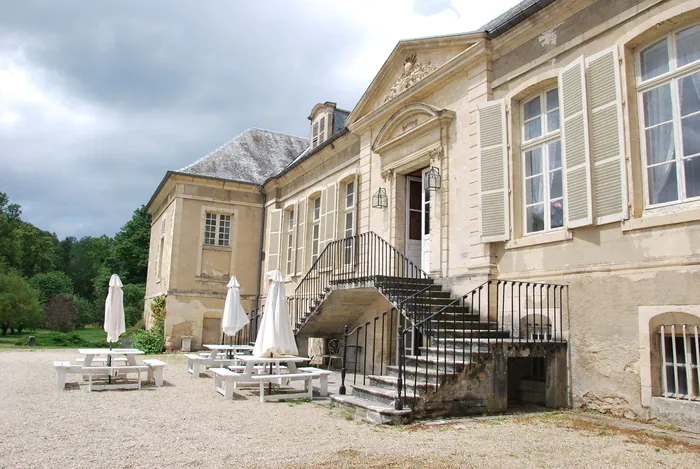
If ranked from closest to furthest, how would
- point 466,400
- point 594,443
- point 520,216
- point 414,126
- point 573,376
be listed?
point 594,443 < point 466,400 < point 573,376 < point 520,216 < point 414,126

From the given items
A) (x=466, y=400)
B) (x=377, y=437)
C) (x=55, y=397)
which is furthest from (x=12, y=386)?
(x=466, y=400)

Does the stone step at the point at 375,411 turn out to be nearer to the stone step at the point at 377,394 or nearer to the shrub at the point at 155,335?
the stone step at the point at 377,394

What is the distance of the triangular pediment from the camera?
31.8 feet

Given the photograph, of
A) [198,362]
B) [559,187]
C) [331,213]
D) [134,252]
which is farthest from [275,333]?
[134,252]

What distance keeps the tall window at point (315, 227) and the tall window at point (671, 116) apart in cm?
890

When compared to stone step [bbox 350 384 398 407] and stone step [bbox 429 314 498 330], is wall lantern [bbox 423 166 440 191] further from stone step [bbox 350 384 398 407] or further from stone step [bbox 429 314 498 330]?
stone step [bbox 350 384 398 407]

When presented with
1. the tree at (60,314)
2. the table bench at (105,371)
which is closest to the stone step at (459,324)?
the table bench at (105,371)

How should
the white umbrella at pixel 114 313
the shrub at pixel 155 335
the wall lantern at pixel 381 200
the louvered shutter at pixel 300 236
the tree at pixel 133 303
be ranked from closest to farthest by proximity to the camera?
the white umbrella at pixel 114 313, the wall lantern at pixel 381 200, the louvered shutter at pixel 300 236, the shrub at pixel 155 335, the tree at pixel 133 303

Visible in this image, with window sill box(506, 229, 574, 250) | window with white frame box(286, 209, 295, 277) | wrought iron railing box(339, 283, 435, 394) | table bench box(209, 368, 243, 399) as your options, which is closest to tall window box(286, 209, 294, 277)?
window with white frame box(286, 209, 295, 277)

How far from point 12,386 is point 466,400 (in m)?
6.58

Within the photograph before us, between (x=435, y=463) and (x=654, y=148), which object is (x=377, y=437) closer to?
(x=435, y=463)

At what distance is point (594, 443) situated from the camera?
5059 millimetres

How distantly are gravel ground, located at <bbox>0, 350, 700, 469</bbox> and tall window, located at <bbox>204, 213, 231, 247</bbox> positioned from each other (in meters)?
10.8

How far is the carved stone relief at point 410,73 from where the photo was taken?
34.0 ft
